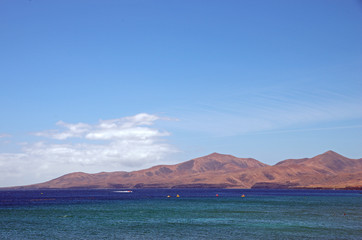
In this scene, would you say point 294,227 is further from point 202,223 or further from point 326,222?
point 202,223

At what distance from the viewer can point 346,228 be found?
57.7m

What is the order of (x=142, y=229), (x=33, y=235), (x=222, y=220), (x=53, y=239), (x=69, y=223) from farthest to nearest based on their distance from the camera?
(x=222, y=220) → (x=69, y=223) → (x=142, y=229) → (x=33, y=235) → (x=53, y=239)

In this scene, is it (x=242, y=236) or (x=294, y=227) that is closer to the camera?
(x=242, y=236)

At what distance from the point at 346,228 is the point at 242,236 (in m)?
18.0

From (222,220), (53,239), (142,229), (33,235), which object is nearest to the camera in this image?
(53,239)

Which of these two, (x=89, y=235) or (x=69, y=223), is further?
(x=69, y=223)

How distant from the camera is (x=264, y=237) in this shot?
163 ft

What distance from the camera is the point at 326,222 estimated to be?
65.8 metres

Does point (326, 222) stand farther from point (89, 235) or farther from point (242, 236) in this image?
point (89, 235)

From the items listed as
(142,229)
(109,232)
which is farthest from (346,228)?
(109,232)

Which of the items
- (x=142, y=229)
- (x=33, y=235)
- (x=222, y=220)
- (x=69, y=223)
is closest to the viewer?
(x=33, y=235)

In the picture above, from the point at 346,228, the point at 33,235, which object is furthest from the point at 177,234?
the point at 346,228

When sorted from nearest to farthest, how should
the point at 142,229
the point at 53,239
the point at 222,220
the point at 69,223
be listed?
the point at 53,239 → the point at 142,229 → the point at 69,223 → the point at 222,220

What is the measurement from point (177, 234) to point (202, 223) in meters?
13.2
